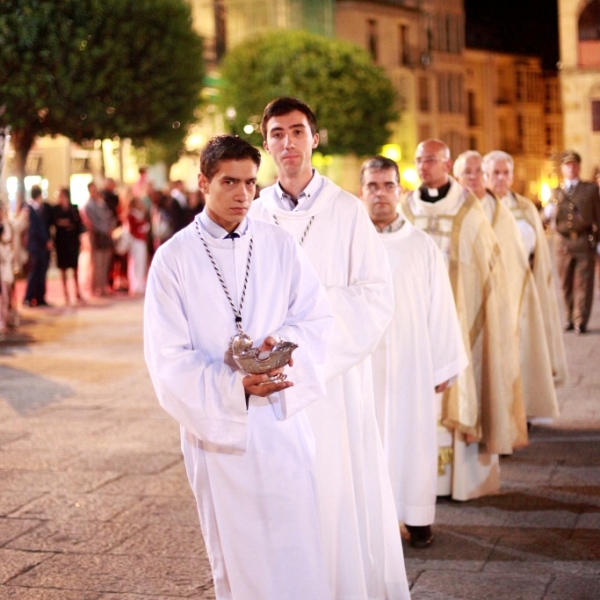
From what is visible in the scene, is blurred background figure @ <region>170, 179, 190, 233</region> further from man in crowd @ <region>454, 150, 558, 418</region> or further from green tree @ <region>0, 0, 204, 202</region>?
man in crowd @ <region>454, 150, 558, 418</region>

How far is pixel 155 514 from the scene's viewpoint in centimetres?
660

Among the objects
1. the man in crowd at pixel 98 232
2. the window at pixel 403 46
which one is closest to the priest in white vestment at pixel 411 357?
the man in crowd at pixel 98 232

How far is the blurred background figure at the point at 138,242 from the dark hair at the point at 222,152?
17.9 m

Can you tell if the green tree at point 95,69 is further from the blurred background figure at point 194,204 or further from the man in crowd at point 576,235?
the man in crowd at point 576,235

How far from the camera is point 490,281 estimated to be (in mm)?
6969

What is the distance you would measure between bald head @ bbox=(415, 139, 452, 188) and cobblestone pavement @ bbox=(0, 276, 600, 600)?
6.18ft

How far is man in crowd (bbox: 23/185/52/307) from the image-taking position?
61.5 feet

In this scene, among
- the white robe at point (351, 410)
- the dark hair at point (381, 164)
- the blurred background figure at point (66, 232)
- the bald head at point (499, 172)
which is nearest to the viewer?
the white robe at point (351, 410)

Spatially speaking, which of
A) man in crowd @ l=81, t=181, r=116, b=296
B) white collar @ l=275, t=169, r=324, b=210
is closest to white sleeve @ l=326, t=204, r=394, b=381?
white collar @ l=275, t=169, r=324, b=210

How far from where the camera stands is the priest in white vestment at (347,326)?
4.62 m

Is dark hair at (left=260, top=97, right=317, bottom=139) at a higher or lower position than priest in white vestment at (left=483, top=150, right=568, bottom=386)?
higher

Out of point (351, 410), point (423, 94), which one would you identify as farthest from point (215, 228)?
point (423, 94)

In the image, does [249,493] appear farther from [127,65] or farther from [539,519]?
[127,65]

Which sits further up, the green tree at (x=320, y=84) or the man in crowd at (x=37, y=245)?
the green tree at (x=320, y=84)
